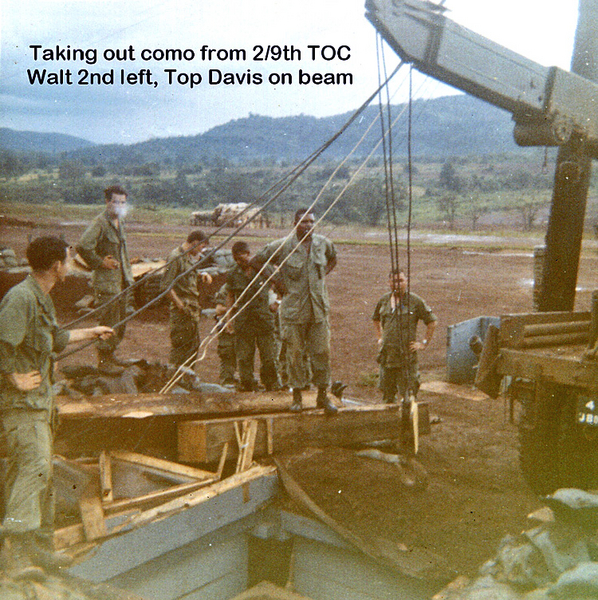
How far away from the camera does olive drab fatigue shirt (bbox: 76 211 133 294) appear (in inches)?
270

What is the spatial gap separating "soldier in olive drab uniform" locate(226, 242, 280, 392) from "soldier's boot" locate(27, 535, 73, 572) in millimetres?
3656

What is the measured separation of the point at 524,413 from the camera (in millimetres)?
5008

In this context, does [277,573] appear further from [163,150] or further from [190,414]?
[163,150]

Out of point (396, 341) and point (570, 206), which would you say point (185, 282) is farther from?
→ point (570, 206)

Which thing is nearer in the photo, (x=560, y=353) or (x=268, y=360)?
(x=560, y=353)

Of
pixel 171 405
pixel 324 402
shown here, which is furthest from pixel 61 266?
pixel 324 402

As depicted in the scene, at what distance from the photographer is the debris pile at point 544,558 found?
3916mm

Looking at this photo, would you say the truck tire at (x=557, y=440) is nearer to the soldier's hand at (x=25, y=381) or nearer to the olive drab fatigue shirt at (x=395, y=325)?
the olive drab fatigue shirt at (x=395, y=325)

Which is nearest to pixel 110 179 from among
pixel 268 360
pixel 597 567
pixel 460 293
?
Answer: pixel 460 293

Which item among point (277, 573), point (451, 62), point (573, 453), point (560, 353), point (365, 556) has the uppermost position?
point (451, 62)

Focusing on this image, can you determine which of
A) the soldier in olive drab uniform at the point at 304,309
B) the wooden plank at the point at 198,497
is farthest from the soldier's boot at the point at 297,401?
the wooden plank at the point at 198,497

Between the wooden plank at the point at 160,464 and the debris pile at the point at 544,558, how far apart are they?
1.98m

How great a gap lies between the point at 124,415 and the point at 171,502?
83cm

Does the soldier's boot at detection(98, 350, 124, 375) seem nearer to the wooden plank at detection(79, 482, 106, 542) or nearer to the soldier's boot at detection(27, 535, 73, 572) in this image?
the wooden plank at detection(79, 482, 106, 542)
